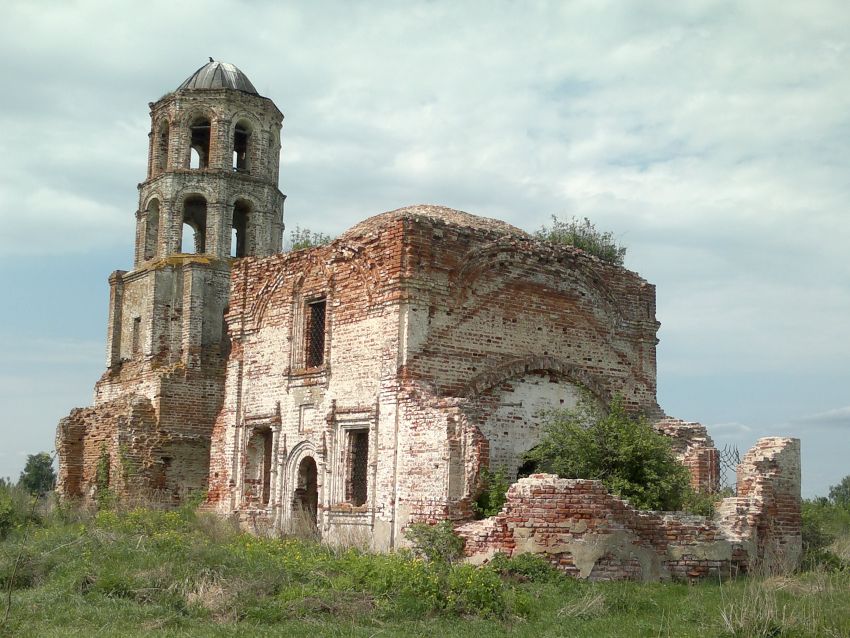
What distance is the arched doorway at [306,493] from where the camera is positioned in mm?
15953

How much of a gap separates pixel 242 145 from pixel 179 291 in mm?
4366

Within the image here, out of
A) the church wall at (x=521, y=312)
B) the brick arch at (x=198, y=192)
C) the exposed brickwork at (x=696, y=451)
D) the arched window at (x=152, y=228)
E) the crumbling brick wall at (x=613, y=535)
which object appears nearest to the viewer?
the crumbling brick wall at (x=613, y=535)

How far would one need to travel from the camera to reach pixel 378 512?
1421cm

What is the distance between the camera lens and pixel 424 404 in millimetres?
13906

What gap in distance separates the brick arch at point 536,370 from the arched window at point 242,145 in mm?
10901

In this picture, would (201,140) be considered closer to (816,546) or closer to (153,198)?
(153,198)

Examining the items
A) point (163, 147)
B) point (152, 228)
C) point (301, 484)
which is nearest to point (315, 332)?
point (301, 484)

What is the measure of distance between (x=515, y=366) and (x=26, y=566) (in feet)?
24.5

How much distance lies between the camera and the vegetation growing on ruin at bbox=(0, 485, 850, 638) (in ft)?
29.1

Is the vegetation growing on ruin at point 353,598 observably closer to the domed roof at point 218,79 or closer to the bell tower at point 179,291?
the bell tower at point 179,291

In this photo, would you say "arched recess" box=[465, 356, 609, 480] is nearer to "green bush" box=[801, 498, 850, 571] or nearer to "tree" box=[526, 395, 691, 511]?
"tree" box=[526, 395, 691, 511]

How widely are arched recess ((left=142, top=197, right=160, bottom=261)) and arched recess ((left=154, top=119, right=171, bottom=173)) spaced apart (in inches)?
34.2

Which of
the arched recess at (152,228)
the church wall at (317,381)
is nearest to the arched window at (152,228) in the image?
the arched recess at (152,228)

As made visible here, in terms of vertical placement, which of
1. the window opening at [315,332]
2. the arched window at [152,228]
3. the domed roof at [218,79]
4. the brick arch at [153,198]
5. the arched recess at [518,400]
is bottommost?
the arched recess at [518,400]
